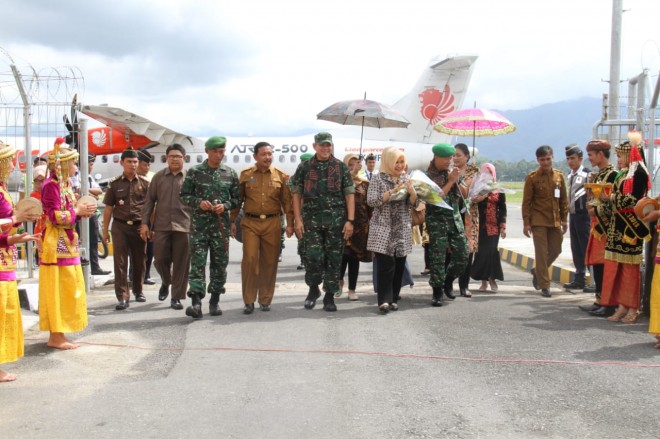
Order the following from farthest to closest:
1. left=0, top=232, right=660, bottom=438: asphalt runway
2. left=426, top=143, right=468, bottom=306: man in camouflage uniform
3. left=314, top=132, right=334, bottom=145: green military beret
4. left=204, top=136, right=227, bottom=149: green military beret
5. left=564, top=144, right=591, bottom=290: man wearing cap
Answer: left=564, top=144, right=591, bottom=290: man wearing cap
left=426, top=143, right=468, bottom=306: man in camouflage uniform
left=314, top=132, right=334, bottom=145: green military beret
left=204, top=136, right=227, bottom=149: green military beret
left=0, top=232, right=660, bottom=438: asphalt runway

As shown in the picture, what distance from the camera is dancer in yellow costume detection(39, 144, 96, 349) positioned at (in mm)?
5312

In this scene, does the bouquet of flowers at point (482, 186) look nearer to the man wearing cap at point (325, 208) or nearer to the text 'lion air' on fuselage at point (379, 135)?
the man wearing cap at point (325, 208)

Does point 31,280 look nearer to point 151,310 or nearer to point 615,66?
point 151,310

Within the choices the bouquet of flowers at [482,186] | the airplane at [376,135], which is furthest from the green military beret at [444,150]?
the airplane at [376,135]

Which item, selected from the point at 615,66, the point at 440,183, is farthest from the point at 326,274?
the point at 615,66

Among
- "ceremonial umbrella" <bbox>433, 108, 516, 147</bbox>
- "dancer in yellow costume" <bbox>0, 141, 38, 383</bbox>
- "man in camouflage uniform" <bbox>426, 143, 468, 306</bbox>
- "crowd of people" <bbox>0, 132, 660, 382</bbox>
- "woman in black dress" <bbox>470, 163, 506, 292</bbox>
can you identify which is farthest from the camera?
"ceremonial umbrella" <bbox>433, 108, 516, 147</bbox>

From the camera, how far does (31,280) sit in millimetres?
8297

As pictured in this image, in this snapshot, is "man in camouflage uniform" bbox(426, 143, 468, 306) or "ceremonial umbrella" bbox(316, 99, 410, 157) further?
"ceremonial umbrella" bbox(316, 99, 410, 157)

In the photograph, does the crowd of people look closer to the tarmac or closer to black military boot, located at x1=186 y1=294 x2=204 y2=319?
black military boot, located at x1=186 y1=294 x2=204 y2=319

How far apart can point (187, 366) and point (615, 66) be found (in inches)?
346

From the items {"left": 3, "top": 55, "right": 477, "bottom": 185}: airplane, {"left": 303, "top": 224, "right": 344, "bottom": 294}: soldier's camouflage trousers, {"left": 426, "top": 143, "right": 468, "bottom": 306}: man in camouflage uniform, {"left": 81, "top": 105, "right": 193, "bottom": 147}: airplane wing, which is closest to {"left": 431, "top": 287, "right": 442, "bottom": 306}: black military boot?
{"left": 426, "top": 143, "right": 468, "bottom": 306}: man in camouflage uniform

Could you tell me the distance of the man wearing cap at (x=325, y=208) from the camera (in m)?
6.91

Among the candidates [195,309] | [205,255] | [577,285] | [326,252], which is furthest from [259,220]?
[577,285]

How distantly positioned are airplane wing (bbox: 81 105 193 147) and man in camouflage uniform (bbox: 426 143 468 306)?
14297mm
